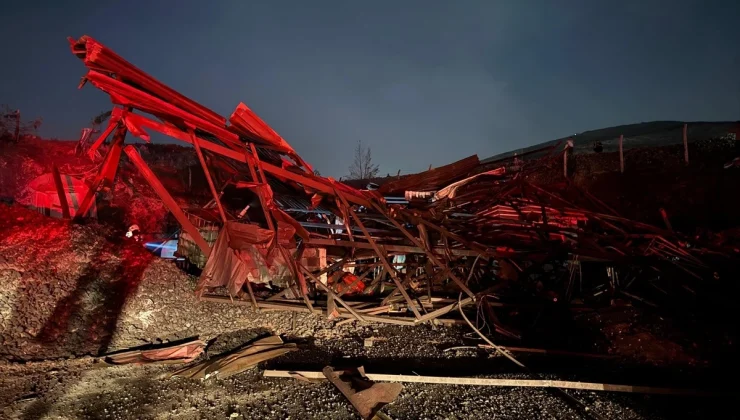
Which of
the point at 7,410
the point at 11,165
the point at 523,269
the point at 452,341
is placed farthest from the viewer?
the point at 11,165

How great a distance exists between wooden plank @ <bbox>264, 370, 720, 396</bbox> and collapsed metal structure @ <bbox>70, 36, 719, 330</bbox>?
170 centimetres

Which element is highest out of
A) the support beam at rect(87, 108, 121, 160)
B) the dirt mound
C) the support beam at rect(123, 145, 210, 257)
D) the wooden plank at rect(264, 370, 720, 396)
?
the support beam at rect(87, 108, 121, 160)

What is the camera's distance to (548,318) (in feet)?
21.6

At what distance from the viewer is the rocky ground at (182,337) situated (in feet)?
12.8

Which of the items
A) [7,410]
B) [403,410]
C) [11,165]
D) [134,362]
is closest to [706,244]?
[403,410]

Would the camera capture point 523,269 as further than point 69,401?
Yes

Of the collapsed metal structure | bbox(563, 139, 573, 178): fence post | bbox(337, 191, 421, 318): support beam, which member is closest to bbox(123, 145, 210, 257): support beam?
the collapsed metal structure

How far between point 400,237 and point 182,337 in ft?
13.0

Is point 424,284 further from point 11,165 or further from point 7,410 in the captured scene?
point 11,165

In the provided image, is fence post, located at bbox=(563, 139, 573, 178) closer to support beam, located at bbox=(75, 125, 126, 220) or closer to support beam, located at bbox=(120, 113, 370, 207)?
support beam, located at bbox=(120, 113, 370, 207)

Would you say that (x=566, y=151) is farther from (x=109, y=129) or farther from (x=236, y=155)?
(x=109, y=129)

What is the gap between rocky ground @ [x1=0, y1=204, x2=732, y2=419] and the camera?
392 centimetres

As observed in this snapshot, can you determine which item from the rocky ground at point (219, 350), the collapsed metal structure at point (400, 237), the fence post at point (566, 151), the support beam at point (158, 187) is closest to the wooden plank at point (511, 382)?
the rocky ground at point (219, 350)

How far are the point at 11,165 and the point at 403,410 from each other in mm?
16421
